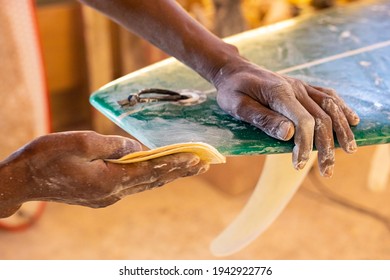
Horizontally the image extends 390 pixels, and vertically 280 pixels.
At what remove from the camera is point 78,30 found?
224cm

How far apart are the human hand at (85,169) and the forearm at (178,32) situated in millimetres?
281

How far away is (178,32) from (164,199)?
3.53ft

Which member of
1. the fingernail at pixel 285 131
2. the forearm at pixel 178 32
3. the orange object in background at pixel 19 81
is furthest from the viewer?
the orange object in background at pixel 19 81

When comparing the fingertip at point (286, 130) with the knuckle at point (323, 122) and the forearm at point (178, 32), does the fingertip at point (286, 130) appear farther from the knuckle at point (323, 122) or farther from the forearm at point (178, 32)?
the forearm at point (178, 32)

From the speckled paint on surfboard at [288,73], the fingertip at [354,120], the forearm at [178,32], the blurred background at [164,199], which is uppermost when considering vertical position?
the forearm at [178,32]

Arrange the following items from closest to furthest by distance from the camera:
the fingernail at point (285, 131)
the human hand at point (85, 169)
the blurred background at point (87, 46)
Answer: the human hand at point (85, 169)
the fingernail at point (285, 131)
the blurred background at point (87, 46)

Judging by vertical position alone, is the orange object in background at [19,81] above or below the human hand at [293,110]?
below

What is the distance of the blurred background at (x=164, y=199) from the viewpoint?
1740 mm

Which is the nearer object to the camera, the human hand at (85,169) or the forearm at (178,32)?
the human hand at (85,169)

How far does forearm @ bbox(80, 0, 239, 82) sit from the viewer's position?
993 millimetres

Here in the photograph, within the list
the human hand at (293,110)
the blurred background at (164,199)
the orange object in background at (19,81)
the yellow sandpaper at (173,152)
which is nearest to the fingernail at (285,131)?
the human hand at (293,110)

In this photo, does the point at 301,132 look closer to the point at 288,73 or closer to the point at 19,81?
the point at 288,73

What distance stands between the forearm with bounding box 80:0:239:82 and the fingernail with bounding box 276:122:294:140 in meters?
0.20

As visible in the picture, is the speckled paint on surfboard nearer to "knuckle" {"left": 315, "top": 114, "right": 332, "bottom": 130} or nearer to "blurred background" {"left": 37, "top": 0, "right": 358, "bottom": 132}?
"knuckle" {"left": 315, "top": 114, "right": 332, "bottom": 130}
